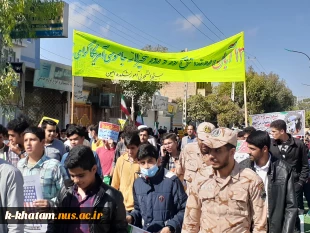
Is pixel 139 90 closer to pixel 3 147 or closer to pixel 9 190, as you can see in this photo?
pixel 3 147

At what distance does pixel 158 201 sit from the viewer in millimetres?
3625

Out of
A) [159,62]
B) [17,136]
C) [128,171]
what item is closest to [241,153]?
[128,171]

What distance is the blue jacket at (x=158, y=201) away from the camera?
11.8 ft

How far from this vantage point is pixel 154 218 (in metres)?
3.62

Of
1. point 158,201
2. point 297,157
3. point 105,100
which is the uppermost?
point 105,100

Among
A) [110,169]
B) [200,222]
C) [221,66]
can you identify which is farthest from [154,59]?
[200,222]

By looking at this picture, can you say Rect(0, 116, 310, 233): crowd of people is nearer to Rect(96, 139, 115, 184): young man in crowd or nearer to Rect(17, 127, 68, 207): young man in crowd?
Rect(17, 127, 68, 207): young man in crowd

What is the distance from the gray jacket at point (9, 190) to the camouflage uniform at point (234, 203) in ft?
3.92

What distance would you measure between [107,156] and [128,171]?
7.32 feet

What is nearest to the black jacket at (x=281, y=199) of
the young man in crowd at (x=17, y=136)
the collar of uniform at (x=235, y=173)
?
the collar of uniform at (x=235, y=173)

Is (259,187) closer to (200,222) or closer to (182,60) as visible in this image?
(200,222)

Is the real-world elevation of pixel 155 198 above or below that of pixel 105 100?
below

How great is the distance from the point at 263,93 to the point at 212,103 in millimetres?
8914

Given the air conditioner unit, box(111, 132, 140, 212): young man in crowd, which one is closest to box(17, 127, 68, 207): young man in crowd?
box(111, 132, 140, 212): young man in crowd
